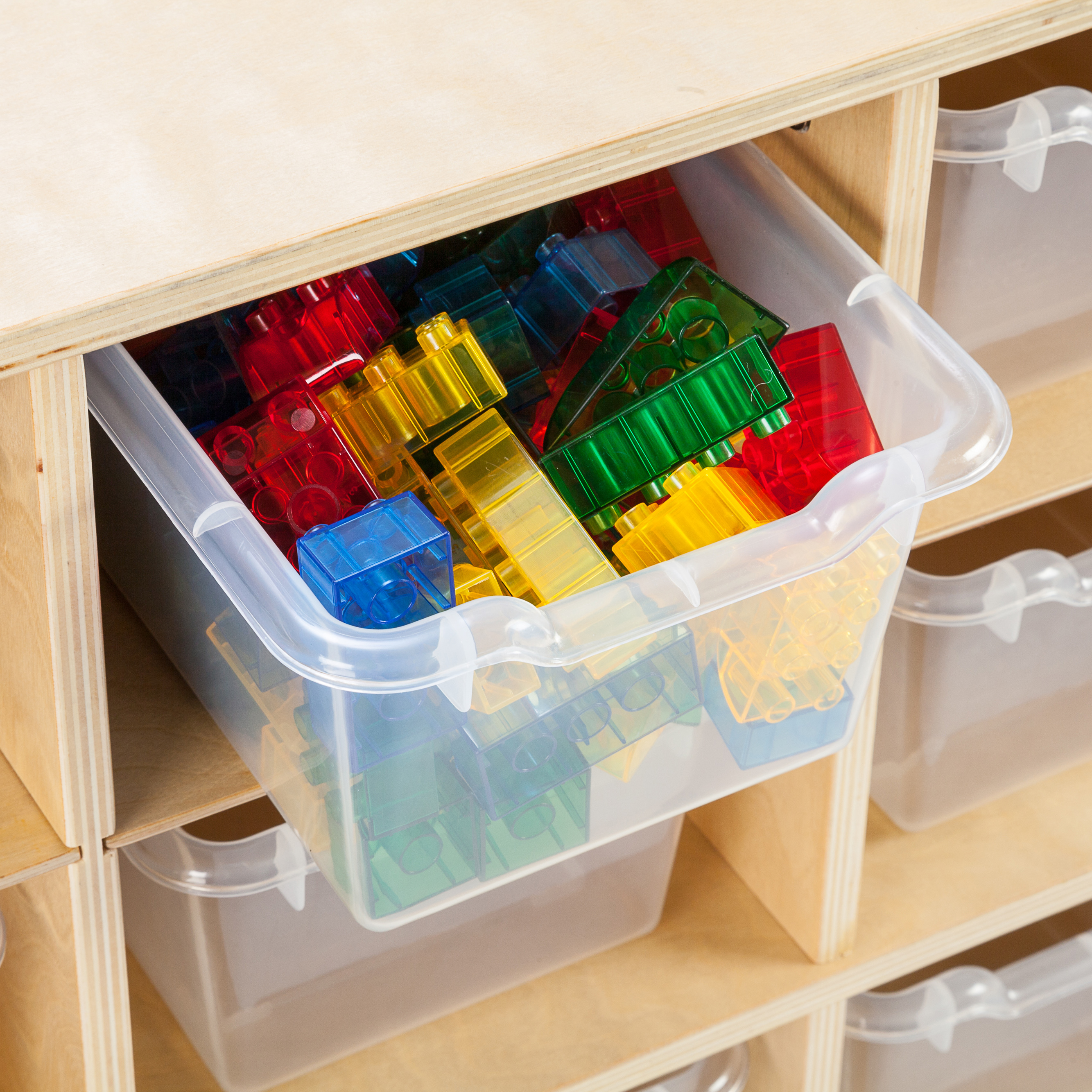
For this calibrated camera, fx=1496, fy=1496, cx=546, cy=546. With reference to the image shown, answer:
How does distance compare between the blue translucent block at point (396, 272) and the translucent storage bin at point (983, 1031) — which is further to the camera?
the translucent storage bin at point (983, 1031)

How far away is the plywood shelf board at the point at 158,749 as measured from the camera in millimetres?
698

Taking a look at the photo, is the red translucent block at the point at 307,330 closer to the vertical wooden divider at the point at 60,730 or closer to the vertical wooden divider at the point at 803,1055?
the vertical wooden divider at the point at 60,730

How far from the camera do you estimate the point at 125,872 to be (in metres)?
0.89

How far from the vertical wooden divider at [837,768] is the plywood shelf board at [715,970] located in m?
0.03

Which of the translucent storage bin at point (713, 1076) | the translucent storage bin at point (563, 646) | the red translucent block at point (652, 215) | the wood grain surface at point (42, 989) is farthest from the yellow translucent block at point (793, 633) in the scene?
the translucent storage bin at point (713, 1076)

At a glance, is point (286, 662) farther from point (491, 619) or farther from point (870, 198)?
point (870, 198)

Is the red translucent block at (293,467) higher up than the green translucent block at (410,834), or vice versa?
the red translucent block at (293,467)

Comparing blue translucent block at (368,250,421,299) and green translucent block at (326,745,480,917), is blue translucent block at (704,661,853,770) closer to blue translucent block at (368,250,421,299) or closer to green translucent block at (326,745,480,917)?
green translucent block at (326,745,480,917)

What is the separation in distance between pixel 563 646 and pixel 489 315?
214 millimetres

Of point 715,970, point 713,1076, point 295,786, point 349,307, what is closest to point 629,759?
point 295,786

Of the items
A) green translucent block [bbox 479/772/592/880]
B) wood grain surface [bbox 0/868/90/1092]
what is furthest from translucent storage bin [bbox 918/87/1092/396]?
wood grain surface [bbox 0/868/90/1092]

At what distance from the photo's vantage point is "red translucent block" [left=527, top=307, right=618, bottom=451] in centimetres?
72

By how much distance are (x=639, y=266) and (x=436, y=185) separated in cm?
19

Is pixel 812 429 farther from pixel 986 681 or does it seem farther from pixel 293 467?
pixel 986 681
